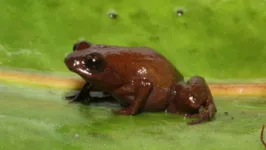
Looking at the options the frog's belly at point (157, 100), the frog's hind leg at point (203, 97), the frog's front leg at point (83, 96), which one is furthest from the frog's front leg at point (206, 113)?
the frog's front leg at point (83, 96)

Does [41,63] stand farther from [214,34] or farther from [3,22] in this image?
[214,34]

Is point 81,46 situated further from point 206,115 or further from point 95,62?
point 206,115

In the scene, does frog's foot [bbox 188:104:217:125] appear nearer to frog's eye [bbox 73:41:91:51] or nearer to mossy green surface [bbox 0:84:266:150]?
mossy green surface [bbox 0:84:266:150]

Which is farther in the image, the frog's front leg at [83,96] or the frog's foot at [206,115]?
the frog's front leg at [83,96]

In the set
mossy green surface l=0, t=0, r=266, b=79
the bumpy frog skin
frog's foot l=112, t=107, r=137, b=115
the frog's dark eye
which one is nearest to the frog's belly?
the bumpy frog skin

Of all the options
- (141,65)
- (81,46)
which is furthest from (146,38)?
(81,46)

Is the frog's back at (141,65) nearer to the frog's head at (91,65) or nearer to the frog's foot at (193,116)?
the frog's head at (91,65)

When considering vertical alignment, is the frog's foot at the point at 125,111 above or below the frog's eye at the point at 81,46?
below

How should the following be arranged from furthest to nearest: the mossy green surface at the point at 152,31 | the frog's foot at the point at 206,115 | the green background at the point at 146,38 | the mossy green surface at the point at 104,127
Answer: the mossy green surface at the point at 152,31 → the green background at the point at 146,38 → the frog's foot at the point at 206,115 → the mossy green surface at the point at 104,127

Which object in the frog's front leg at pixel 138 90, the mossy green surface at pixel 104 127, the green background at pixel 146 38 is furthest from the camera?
the frog's front leg at pixel 138 90
